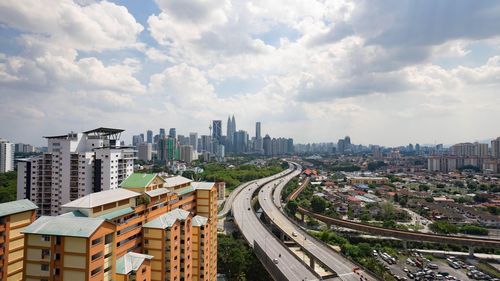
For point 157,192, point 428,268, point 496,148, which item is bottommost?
point 428,268

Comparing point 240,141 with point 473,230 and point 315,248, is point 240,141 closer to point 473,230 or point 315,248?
point 473,230

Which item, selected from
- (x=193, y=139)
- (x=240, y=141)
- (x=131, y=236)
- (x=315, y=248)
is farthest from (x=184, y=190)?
(x=240, y=141)

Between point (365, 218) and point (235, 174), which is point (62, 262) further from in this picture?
point (235, 174)

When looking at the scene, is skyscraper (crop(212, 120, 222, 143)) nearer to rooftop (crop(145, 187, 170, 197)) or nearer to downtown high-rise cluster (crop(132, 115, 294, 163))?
downtown high-rise cluster (crop(132, 115, 294, 163))

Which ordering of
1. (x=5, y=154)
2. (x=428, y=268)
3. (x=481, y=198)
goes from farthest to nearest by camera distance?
(x=5, y=154) < (x=481, y=198) < (x=428, y=268)

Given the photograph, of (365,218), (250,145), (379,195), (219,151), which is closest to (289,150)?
(250,145)

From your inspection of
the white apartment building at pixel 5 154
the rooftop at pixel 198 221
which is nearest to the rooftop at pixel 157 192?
the rooftop at pixel 198 221

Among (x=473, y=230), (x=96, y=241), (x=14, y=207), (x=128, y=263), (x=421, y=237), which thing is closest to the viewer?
(x=96, y=241)
